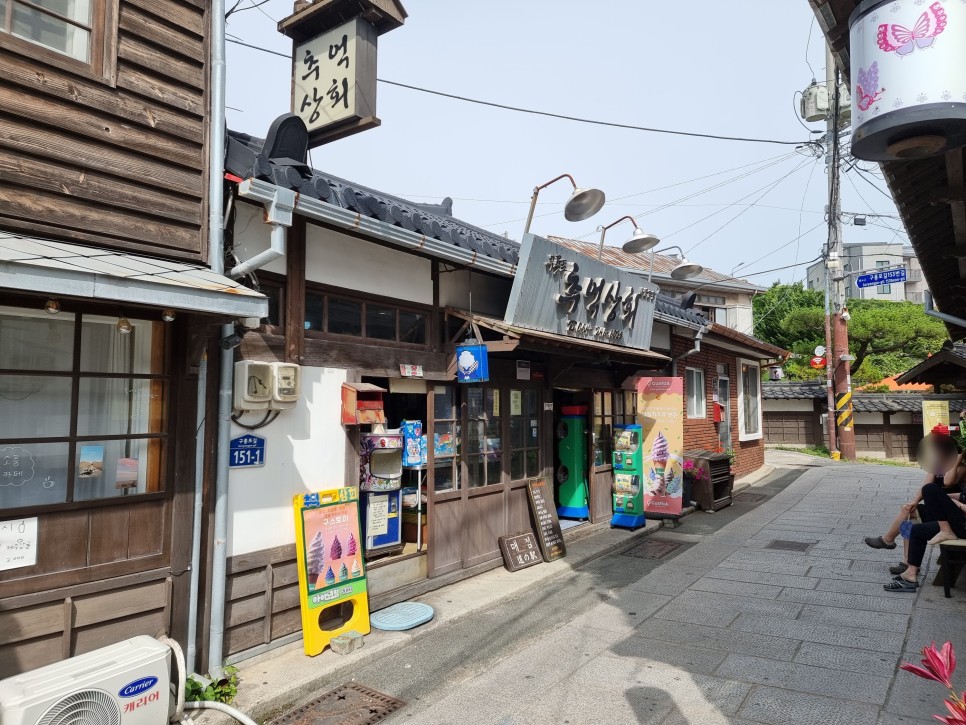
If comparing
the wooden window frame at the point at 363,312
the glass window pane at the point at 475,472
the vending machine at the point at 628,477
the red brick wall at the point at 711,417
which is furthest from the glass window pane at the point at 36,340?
the red brick wall at the point at 711,417

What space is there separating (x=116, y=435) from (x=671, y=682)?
4.71 meters

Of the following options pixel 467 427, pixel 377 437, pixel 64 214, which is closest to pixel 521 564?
pixel 467 427

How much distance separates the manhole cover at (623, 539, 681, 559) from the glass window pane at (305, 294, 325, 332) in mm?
5982

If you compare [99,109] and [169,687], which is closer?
[169,687]

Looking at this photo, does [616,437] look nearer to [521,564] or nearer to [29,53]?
[521,564]

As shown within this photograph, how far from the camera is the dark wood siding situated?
406 cm

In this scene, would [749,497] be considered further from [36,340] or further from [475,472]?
[36,340]

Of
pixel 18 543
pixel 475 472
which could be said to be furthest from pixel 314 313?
pixel 475 472

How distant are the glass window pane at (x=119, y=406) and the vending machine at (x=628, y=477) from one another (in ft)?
26.6

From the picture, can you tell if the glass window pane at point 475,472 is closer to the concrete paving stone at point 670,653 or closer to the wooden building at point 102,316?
the concrete paving stone at point 670,653

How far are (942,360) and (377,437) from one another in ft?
34.5

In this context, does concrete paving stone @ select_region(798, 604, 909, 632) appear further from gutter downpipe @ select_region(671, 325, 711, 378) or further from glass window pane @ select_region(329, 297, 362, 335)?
gutter downpipe @ select_region(671, 325, 711, 378)

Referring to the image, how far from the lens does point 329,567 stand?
5832 millimetres

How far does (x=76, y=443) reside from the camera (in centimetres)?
439
